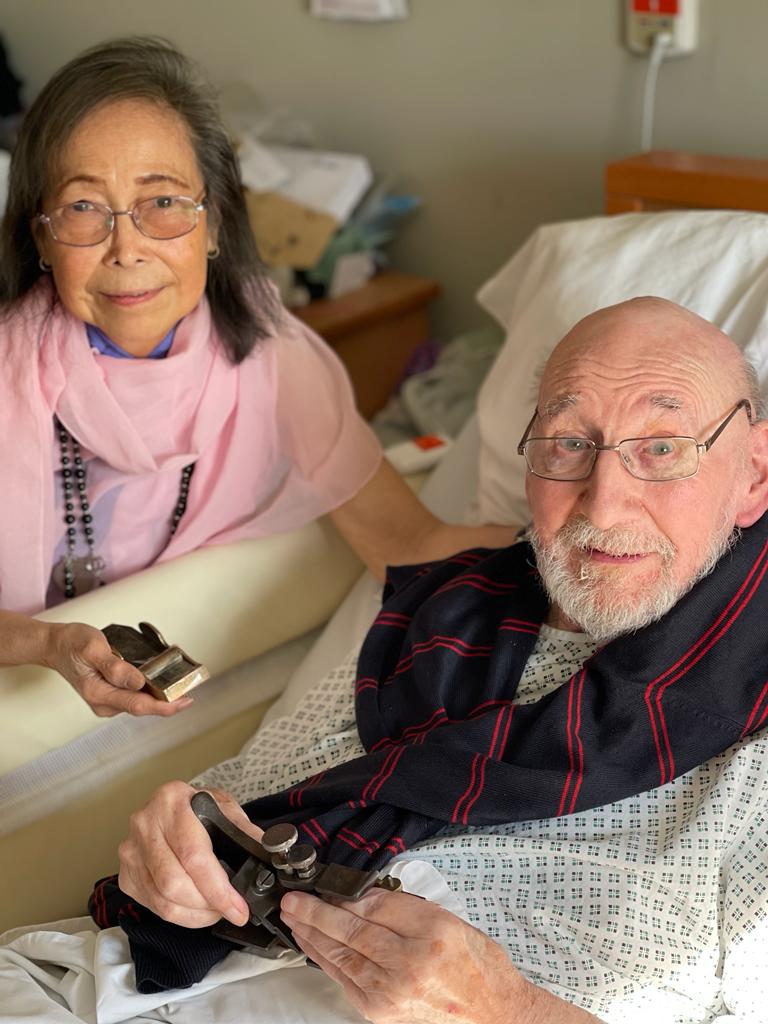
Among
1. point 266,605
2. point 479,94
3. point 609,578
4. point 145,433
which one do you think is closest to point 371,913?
point 609,578

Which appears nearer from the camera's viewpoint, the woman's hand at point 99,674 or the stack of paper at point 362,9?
the woman's hand at point 99,674

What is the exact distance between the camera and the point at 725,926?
1.19 m

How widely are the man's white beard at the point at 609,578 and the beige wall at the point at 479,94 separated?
1131 mm

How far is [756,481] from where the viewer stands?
4.39ft

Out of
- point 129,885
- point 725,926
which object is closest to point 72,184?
point 129,885

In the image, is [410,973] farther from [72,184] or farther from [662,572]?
[72,184]

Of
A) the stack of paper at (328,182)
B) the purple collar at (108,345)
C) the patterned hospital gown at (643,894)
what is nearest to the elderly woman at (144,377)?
the purple collar at (108,345)

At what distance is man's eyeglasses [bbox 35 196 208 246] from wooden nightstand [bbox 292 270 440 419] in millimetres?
1063

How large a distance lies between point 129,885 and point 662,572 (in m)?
0.64

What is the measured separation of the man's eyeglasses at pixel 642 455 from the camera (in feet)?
4.12

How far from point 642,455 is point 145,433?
783 mm

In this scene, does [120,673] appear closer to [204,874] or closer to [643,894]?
[204,874]

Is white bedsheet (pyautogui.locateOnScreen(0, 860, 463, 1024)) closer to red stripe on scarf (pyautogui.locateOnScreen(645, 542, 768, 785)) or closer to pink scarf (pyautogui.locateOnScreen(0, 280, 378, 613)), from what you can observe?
red stripe on scarf (pyautogui.locateOnScreen(645, 542, 768, 785))

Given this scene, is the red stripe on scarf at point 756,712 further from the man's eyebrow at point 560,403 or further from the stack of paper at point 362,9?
the stack of paper at point 362,9
